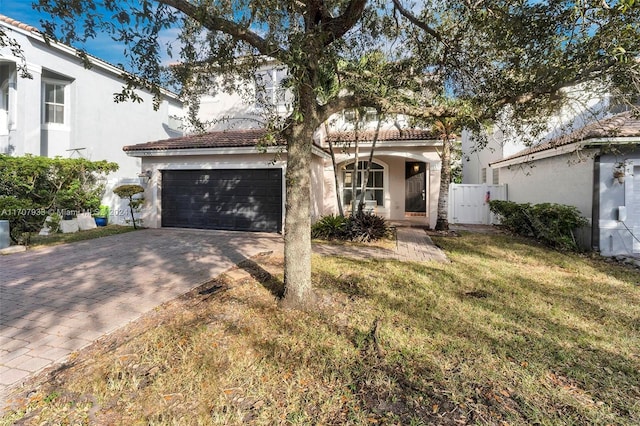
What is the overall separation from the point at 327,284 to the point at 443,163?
812cm

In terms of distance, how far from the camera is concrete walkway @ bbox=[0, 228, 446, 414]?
388cm

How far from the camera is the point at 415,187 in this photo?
17188 millimetres

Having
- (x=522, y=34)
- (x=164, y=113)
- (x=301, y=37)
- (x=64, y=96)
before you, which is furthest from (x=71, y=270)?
(x=164, y=113)

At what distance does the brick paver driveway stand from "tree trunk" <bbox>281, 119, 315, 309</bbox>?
223 centimetres

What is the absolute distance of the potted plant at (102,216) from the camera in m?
14.4

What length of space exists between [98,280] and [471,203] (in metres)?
15.5

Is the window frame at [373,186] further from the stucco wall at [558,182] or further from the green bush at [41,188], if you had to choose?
the green bush at [41,188]

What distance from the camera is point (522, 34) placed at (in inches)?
200

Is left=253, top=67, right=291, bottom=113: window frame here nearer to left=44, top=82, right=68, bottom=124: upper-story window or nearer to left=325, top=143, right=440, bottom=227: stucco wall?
left=325, top=143, right=440, bottom=227: stucco wall

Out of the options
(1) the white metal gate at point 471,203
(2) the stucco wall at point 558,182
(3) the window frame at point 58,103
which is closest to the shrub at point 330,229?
(2) the stucco wall at point 558,182

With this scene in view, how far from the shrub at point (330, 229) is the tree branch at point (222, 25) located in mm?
7294

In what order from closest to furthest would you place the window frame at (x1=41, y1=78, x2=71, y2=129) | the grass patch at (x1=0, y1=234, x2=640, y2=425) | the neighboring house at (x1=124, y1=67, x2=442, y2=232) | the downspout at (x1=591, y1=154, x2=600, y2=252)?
the grass patch at (x1=0, y1=234, x2=640, y2=425)
the downspout at (x1=591, y1=154, x2=600, y2=252)
the neighboring house at (x1=124, y1=67, x2=442, y2=232)
the window frame at (x1=41, y1=78, x2=71, y2=129)

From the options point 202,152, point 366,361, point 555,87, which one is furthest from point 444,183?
point 366,361

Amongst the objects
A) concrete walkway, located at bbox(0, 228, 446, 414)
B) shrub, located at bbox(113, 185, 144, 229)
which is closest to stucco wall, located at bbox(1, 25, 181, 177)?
shrub, located at bbox(113, 185, 144, 229)
